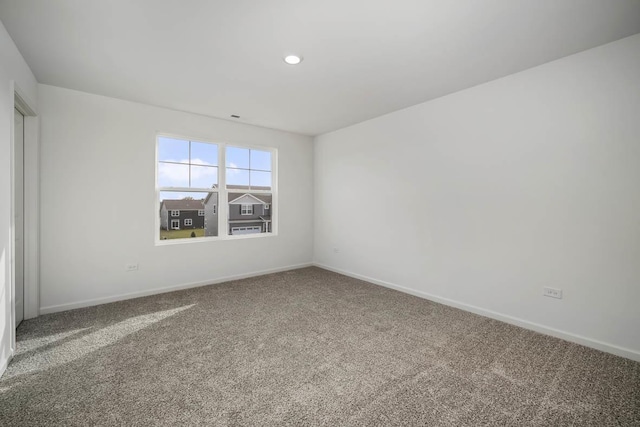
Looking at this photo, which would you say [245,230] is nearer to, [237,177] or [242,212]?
[242,212]

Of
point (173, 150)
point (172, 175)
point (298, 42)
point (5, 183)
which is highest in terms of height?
point (298, 42)

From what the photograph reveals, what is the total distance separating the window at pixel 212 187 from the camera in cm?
421

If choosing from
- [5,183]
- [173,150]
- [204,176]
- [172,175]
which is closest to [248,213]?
[204,176]

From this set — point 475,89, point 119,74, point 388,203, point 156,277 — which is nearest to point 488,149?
point 475,89

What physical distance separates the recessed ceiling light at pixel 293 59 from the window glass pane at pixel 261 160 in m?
2.52

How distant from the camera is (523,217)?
2.95 metres

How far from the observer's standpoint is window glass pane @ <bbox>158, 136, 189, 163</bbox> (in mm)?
4141

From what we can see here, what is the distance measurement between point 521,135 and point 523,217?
0.82 m

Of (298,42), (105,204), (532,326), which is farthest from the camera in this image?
(105,204)

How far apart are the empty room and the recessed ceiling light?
0.07 feet

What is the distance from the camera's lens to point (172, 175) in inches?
167

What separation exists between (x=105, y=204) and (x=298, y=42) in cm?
304

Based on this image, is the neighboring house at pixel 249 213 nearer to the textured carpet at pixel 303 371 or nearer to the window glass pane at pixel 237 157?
the window glass pane at pixel 237 157

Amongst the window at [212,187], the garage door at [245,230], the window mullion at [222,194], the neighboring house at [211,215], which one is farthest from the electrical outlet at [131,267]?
the garage door at [245,230]
